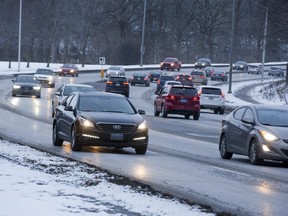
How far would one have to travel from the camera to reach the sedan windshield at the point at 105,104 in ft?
70.5

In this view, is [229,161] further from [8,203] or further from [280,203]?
[8,203]

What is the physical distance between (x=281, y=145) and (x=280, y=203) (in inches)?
237

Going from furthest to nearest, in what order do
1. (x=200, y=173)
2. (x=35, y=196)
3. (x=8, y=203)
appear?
(x=200, y=173), (x=35, y=196), (x=8, y=203)

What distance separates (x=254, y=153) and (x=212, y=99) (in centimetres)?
3053

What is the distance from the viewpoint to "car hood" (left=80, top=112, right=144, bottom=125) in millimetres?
20516


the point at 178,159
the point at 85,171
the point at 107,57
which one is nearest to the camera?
the point at 85,171

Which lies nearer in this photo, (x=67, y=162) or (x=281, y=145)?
(x=67, y=162)

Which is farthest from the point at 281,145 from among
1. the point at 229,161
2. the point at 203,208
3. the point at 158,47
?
the point at 158,47

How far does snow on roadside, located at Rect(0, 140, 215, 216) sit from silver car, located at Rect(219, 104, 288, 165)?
462 cm

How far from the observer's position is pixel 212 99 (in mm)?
49938

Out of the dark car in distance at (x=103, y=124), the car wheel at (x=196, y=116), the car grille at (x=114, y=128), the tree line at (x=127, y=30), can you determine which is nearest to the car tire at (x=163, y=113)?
the car wheel at (x=196, y=116)

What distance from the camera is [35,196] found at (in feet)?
38.5

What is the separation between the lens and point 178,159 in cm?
2009

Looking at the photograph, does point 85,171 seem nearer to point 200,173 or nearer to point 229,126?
point 200,173
